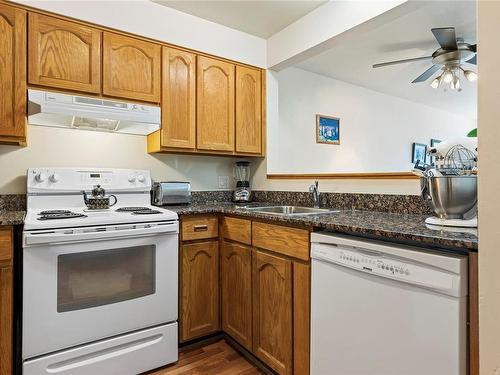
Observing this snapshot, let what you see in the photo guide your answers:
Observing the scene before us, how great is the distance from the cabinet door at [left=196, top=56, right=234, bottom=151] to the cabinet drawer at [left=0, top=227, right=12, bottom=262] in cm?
127

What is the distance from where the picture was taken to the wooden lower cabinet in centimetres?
145

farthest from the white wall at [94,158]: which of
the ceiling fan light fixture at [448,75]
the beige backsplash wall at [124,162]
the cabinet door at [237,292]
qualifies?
the ceiling fan light fixture at [448,75]

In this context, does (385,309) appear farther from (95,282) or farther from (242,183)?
(242,183)

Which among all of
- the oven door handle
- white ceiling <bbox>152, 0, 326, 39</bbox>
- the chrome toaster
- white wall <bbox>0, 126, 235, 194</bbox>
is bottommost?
the oven door handle

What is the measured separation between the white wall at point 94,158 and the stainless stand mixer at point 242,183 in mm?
149

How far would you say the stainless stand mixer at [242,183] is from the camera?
263cm

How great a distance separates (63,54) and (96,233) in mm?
1111

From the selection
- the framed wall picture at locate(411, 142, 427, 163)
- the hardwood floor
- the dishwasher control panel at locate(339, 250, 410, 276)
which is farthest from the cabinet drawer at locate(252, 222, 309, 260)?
the framed wall picture at locate(411, 142, 427, 163)

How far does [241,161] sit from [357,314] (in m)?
1.81

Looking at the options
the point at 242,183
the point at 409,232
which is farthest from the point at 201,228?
the point at 409,232

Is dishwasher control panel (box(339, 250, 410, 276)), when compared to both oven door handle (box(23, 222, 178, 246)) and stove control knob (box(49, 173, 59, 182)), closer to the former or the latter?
oven door handle (box(23, 222, 178, 246))

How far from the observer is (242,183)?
267 centimetres

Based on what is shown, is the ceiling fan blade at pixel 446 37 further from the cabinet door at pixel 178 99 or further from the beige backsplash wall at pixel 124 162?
the cabinet door at pixel 178 99

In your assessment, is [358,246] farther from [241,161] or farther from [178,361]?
[241,161]
